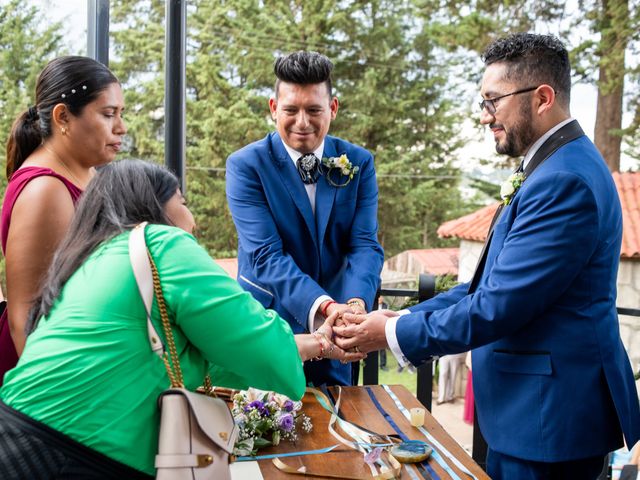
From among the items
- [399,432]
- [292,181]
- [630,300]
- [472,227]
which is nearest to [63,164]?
[292,181]

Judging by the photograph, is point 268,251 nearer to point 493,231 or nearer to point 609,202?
point 493,231

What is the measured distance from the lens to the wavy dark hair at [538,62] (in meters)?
2.24

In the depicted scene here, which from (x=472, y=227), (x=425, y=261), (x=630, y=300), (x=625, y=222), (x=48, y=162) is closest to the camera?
(x=48, y=162)

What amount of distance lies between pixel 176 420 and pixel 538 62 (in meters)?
Answer: 1.55

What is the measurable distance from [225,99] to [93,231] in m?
24.1

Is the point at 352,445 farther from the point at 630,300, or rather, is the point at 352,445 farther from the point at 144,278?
the point at 630,300

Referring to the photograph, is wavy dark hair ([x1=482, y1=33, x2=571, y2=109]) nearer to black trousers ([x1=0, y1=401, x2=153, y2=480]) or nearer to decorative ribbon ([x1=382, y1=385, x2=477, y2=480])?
decorative ribbon ([x1=382, y1=385, x2=477, y2=480])

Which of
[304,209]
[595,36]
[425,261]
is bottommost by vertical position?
[425,261]

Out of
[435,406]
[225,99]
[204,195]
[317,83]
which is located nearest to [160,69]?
[225,99]

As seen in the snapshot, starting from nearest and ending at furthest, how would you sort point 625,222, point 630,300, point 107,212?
1. point 107,212
2. point 630,300
3. point 625,222

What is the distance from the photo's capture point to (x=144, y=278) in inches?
60.7

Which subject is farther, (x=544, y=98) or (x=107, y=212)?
(x=544, y=98)

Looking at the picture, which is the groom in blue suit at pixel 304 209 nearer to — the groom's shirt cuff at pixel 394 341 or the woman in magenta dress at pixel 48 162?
the groom's shirt cuff at pixel 394 341

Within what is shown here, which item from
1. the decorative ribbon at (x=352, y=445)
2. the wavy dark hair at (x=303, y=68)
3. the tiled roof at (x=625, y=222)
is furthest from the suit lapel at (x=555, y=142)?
the tiled roof at (x=625, y=222)
